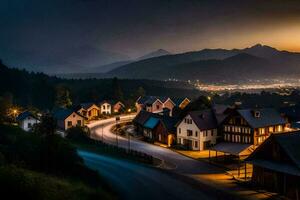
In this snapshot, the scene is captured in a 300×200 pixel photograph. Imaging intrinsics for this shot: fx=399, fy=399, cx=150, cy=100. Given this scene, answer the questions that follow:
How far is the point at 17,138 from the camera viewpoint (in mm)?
47031

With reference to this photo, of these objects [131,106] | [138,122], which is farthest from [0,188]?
[131,106]

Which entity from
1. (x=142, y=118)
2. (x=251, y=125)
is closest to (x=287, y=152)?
(x=251, y=125)

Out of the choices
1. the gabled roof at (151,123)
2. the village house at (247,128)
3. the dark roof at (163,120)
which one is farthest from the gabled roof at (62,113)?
the village house at (247,128)

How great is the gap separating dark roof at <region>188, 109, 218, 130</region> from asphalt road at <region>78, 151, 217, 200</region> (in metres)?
19.1

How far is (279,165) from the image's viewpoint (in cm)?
4703

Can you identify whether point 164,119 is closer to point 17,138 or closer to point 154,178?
point 154,178

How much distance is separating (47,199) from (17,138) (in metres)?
21.3

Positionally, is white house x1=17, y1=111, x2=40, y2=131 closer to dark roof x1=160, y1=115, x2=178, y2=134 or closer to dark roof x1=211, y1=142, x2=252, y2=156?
dark roof x1=160, y1=115, x2=178, y2=134

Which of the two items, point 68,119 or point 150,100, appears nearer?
point 68,119

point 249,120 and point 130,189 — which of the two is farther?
point 249,120

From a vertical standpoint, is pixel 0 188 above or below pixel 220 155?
above

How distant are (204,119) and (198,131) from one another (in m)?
3.23

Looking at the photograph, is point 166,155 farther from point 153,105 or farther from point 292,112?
point 153,105

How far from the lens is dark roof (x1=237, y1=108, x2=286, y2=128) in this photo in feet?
224
